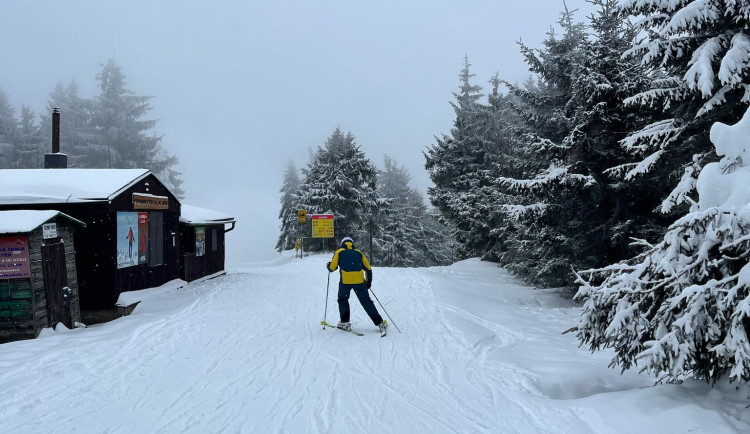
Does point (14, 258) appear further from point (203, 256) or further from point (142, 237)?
point (203, 256)

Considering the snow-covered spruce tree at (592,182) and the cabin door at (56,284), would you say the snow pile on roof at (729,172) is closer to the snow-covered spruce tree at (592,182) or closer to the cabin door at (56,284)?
the snow-covered spruce tree at (592,182)

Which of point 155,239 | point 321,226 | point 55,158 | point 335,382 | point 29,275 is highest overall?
point 55,158

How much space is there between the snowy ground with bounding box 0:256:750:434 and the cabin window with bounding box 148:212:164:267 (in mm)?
3588

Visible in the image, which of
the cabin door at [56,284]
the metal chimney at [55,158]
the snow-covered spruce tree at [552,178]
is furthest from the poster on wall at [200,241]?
the snow-covered spruce tree at [552,178]

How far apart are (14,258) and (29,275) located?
0.41m

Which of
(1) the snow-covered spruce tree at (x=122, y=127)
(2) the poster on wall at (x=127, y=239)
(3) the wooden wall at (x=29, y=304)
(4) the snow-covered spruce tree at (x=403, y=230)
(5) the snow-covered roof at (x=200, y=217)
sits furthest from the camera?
(1) the snow-covered spruce tree at (x=122, y=127)

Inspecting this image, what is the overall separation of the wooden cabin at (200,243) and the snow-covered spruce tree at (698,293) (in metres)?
15.1

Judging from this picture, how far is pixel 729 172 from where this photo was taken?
4.46 metres

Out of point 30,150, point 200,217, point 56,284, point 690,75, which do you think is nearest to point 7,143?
point 30,150

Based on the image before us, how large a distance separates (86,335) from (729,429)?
32.9ft

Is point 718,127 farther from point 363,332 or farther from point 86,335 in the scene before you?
point 86,335

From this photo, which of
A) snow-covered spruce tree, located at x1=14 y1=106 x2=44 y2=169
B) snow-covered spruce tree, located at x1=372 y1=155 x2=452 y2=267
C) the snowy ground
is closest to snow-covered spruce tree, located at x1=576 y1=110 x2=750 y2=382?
the snowy ground

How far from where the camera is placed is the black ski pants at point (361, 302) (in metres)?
8.55

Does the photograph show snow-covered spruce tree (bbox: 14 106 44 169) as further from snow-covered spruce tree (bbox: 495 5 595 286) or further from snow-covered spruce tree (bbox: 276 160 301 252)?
snow-covered spruce tree (bbox: 495 5 595 286)
